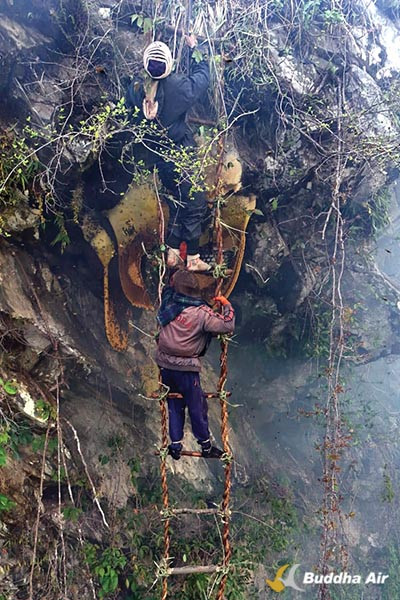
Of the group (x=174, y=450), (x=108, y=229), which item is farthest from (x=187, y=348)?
(x=108, y=229)

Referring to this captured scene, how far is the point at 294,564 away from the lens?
7230 millimetres

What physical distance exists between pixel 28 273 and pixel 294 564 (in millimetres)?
6249

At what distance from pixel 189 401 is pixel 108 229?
240 centimetres

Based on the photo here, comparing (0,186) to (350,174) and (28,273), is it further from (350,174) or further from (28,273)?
(350,174)

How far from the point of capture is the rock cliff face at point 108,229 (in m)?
4.27

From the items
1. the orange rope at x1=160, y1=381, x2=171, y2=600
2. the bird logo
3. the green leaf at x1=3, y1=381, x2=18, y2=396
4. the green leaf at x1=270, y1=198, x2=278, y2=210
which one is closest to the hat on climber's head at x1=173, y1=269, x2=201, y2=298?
the orange rope at x1=160, y1=381, x2=171, y2=600

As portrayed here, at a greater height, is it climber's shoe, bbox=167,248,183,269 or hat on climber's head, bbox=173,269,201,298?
hat on climber's head, bbox=173,269,201,298

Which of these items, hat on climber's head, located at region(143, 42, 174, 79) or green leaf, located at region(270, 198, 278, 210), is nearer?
hat on climber's head, located at region(143, 42, 174, 79)

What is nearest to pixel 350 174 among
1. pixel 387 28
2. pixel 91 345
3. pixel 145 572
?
pixel 387 28

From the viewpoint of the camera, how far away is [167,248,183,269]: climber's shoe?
488 cm

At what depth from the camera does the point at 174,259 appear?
16.0 feet

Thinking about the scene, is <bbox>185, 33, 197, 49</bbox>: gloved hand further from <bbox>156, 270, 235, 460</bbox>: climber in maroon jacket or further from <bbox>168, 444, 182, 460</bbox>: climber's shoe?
<bbox>168, 444, 182, 460</bbox>: climber's shoe

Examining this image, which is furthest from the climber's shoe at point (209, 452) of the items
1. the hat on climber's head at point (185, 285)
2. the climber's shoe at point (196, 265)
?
the climber's shoe at point (196, 265)

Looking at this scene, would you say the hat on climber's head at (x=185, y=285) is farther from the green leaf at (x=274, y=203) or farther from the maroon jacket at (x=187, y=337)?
the green leaf at (x=274, y=203)
